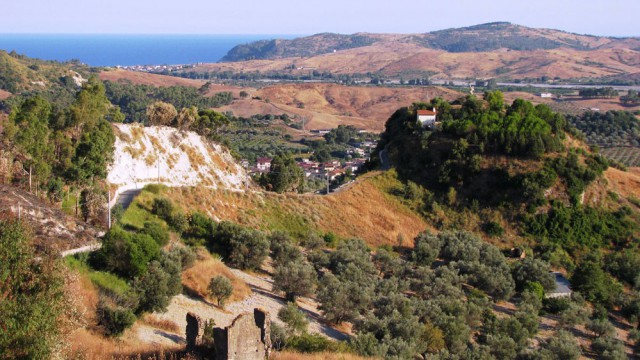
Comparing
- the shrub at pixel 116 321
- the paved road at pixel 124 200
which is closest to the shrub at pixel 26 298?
the shrub at pixel 116 321

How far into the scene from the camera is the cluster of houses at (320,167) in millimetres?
62844

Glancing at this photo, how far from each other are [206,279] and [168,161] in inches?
518

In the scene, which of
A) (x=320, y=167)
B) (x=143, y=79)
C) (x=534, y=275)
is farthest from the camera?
(x=143, y=79)

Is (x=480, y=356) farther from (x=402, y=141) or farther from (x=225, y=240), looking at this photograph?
(x=402, y=141)

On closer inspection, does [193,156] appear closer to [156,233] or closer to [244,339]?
[156,233]

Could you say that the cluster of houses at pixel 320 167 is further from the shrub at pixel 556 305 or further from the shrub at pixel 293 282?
the shrub at pixel 293 282

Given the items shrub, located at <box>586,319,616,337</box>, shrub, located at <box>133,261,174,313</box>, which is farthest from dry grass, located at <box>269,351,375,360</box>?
shrub, located at <box>586,319,616,337</box>

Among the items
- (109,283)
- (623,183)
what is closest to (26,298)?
(109,283)

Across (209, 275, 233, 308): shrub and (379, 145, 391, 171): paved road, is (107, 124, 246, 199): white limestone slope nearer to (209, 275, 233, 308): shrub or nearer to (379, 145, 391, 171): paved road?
(379, 145, 391, 171): paved road

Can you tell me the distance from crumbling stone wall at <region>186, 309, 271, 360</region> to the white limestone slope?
16055mm

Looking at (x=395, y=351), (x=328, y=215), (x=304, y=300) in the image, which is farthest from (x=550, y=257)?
(x=395, y=351)

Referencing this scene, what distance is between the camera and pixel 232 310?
1906 centimetres

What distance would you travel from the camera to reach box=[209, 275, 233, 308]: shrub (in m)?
18.8

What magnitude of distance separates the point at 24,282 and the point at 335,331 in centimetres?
941
